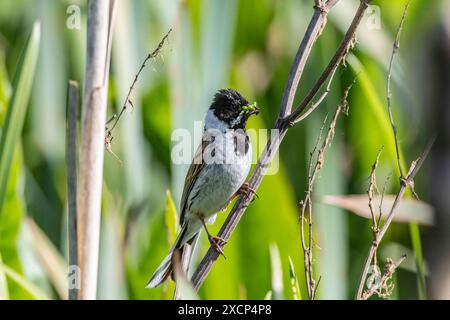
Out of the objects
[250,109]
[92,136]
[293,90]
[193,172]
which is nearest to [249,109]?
[250,109]

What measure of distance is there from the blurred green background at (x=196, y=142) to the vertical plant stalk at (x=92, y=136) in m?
0.43

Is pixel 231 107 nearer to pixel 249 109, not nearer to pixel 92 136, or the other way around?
pixel 249 109

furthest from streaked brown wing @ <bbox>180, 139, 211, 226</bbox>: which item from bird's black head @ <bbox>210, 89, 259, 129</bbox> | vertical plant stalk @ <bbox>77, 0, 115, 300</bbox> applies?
vertical plant stalk @ <bbox>77, 0, 115, 300</bbox>

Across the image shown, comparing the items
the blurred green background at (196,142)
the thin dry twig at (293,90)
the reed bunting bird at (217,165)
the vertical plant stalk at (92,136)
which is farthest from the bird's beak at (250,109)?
the vertical plant stalk at (92,136)

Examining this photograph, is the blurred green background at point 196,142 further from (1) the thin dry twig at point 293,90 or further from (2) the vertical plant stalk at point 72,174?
(2) the vertical plant stalk at point 72,174

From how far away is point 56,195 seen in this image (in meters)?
2.57

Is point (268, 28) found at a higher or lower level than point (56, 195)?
higher

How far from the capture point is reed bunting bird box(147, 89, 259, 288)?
1.90m

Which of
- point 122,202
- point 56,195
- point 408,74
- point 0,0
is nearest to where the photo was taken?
point 122,202

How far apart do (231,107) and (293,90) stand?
69 cm
